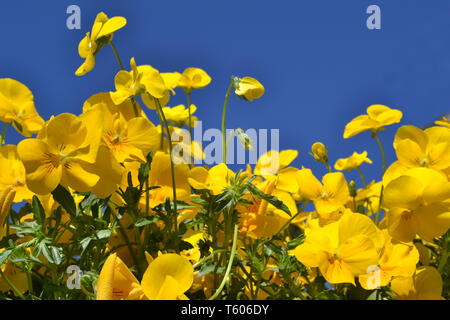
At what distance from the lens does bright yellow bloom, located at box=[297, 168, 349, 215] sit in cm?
102

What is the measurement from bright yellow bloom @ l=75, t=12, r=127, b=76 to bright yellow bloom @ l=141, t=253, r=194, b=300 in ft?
1.33

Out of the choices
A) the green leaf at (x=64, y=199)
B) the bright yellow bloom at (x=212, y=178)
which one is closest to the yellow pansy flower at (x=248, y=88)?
the bright yellow bloom at (x=212, y=178)

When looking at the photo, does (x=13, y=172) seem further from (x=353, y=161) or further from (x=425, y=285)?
(x=353, y=161)

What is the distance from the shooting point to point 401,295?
0.84m

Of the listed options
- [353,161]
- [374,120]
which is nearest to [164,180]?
[374,120]

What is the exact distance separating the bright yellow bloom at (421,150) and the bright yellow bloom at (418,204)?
6 cm

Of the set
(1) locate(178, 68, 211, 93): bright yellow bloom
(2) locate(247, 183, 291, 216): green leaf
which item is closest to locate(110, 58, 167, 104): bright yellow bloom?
(2) locate(247, 183, 291, 216): green leaf

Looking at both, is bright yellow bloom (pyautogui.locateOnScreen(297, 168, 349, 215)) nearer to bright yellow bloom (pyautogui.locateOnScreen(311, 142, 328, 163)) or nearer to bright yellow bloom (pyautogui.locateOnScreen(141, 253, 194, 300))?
bright yellow bloom (pyautogui.locateOnScreen(311, 142, 328, 163))

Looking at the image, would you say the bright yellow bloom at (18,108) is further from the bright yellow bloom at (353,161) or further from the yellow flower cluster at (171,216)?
the bright yellow bloom at (353,161)

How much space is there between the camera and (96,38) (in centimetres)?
87

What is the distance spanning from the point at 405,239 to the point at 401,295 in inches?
3.5

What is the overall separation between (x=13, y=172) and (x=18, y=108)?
164 millimetres

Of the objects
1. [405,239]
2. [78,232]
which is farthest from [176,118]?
[405,239]
